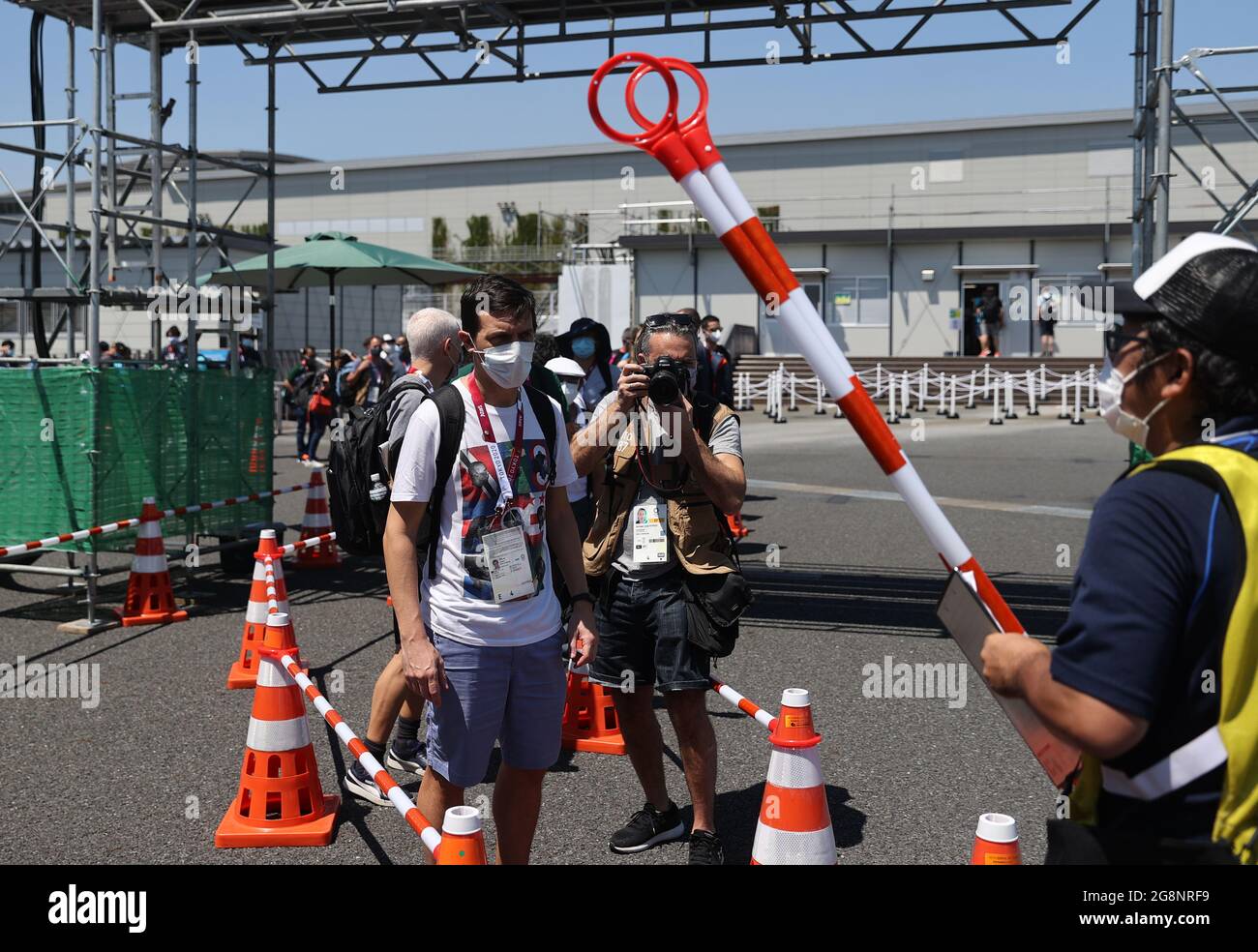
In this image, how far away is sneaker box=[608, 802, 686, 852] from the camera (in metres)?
4.59

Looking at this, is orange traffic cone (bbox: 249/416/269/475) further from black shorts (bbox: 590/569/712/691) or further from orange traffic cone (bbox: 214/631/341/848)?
black shorts (bbox: 590/569/712/691)

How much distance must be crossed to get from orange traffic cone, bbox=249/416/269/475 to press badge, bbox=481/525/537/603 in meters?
7.85

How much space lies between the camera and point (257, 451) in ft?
35.8

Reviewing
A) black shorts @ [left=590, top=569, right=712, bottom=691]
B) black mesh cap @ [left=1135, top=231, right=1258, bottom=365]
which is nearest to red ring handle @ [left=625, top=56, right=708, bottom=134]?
black mesh cap @ [left=1135, top=231, right=1258, bottom=365]

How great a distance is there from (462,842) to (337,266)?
11.7 meters

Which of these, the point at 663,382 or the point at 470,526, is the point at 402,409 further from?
the point at 470,526

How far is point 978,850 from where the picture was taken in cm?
291

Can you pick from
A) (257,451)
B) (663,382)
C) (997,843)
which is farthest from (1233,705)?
(257,451)

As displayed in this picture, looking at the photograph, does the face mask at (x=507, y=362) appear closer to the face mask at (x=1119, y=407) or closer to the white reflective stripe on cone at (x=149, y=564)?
the face mask at (x=1119, y=407)

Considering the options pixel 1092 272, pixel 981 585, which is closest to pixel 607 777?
pixel 981 585

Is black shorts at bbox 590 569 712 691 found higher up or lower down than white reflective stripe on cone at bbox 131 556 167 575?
higher up

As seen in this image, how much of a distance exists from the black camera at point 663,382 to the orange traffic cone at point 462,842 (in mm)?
1902

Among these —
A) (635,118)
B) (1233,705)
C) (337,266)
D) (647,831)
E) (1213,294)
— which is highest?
(337,266)

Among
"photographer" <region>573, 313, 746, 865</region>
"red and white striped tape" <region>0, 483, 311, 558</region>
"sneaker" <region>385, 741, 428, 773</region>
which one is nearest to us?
"photographer" <region>573, 313, 746, 865</region>
